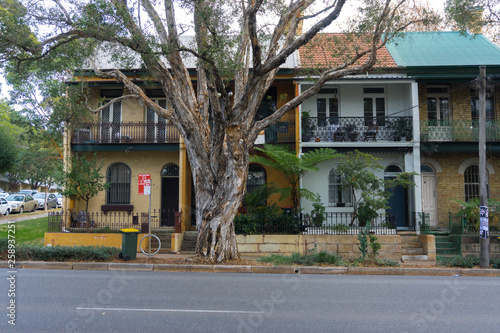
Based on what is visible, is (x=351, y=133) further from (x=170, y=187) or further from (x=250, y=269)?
(x=170, y=187)

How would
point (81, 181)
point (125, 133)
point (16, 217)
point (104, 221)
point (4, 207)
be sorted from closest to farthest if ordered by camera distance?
point (81, 181)
point (104, 221)
point (125, 133)
point (16, 217)
point (4, 207)

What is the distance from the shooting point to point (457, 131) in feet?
54.1

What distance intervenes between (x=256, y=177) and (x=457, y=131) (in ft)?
29.0

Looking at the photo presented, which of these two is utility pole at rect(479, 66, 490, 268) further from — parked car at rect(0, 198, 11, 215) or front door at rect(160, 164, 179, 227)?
parked car at rect(0, 198, 11, 215)

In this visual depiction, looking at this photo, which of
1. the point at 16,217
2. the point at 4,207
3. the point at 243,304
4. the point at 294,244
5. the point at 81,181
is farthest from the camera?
the point at 4,207

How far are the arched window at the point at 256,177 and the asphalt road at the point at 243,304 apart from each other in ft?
27.7

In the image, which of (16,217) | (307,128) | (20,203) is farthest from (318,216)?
(20,203)

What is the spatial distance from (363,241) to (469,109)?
9682 mm

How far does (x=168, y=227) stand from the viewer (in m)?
16.5

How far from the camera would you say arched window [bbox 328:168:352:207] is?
55.4 ft

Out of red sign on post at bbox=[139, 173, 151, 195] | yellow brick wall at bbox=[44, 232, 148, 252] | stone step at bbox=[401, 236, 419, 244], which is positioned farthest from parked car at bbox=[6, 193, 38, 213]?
stone step at bbox=[401, 236, 419, 244]

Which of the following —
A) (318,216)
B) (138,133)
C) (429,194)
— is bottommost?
(318,216)

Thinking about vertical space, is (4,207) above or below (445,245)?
above

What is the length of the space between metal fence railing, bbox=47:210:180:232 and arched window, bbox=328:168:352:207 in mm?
6640
